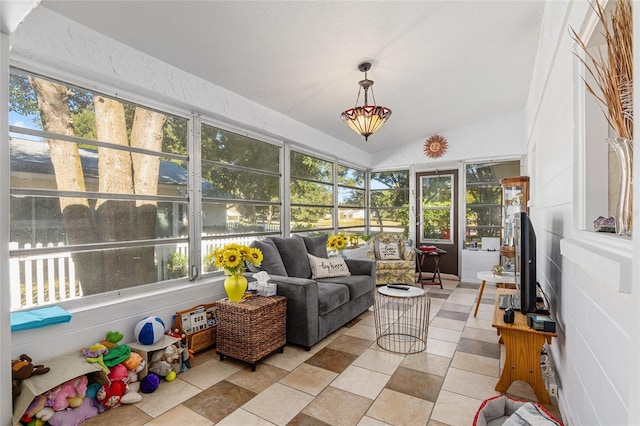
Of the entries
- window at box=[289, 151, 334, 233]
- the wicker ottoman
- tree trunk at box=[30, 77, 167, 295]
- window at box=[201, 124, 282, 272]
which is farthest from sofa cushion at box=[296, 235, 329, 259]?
tree trunk at box=[30, 77, 167, 295]

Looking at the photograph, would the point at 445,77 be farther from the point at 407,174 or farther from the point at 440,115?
the point at 407,174

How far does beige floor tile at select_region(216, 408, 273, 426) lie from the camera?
2.01m

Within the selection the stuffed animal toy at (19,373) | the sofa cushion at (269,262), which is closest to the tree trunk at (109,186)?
the stuffed animal toy at (19,373)

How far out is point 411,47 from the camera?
3.16m

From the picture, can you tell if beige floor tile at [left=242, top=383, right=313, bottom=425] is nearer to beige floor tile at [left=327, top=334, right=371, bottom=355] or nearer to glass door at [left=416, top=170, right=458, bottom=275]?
beige floor tile at [left=327, top=334, right=371, bottom=355]

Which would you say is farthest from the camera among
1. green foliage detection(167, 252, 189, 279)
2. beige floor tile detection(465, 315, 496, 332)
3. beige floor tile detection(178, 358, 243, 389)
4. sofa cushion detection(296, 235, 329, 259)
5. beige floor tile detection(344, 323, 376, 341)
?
sofa cushion detection(296, 235, 329, 259)

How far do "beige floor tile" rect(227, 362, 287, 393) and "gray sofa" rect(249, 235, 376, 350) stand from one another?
44cm

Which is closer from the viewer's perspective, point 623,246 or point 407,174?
point 623,246

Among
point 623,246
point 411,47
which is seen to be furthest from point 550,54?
point 623,246

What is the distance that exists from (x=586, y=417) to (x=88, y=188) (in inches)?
136

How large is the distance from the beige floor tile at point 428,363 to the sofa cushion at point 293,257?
4.88 feet

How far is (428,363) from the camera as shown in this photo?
110 inches

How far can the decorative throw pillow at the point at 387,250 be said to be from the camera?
577 centimetres

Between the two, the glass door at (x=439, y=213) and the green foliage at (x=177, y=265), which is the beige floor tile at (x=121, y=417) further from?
the glass door at (x=439, y=213)
